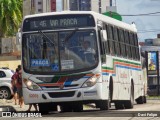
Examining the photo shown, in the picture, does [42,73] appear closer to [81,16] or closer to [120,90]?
[81,16]

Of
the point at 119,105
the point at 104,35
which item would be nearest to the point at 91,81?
the point at 104,35

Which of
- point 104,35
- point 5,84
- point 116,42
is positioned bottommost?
point 5,84

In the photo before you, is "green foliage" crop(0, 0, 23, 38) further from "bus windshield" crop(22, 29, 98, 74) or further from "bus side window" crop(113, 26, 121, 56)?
"bus windshield" crop(22, 29, 98, 74)

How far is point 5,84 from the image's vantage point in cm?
3653

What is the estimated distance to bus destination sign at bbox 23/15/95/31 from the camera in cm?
2225

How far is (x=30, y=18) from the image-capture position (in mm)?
22594

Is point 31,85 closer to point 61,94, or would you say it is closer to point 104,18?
point 61,94

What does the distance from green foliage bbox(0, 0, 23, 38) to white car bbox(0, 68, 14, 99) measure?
20409 millimetres

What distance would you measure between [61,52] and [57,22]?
1114 millimetres

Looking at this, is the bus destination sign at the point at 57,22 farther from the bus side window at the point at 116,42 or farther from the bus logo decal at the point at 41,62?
the bus side window at the point at 116,42

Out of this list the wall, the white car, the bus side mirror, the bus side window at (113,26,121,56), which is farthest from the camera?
the wall

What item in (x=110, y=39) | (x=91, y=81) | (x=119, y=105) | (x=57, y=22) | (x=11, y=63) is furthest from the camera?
(x=11, y=63)

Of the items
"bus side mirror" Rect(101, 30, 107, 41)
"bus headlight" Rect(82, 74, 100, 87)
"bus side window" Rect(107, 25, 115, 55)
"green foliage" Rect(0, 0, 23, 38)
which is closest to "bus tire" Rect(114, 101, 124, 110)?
"bus side window" Rect(107, 25, 115, 55)

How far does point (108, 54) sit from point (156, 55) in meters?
36.6
